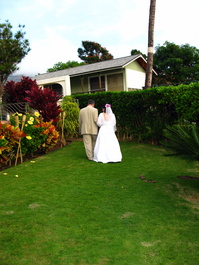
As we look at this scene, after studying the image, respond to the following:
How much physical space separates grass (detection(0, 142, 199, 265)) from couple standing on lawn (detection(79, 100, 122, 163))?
2.51ft

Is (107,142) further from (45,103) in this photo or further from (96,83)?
(96,83)

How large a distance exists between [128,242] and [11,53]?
53.8 feet

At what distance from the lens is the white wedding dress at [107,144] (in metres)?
8.40

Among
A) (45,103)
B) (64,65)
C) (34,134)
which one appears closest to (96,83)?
(45,103)

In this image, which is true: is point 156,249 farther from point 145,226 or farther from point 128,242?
point 145,226

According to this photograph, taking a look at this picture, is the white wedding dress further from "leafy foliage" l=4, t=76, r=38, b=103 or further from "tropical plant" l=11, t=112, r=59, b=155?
"leafy foliage" l=4, t=76, r=38, b=103

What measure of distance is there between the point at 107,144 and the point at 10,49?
11830 mm

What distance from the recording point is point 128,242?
3.53 meters

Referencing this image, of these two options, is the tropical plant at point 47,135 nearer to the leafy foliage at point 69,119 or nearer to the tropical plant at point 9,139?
the tropical plant at point 9,139

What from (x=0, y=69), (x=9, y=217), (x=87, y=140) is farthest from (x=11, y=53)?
(x=9, y=217)

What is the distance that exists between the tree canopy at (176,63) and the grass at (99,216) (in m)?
21.6

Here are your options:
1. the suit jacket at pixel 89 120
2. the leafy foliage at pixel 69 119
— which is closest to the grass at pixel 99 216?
the suit jacket at pixel 89 120

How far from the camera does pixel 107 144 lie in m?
8.56

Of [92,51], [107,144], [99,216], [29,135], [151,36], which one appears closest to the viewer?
[99,216]
